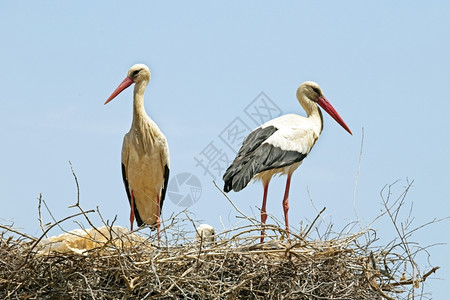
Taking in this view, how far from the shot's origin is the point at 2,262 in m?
4.60

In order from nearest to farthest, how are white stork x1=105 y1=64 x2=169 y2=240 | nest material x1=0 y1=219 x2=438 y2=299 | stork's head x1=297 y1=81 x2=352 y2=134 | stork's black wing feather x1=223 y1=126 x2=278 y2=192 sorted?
1. nest material x1=0 y1=219 x2=438 y2=299
2. stork's black wing feather x1=223 y1=126 x2=278 y2=192
3. white stork x1=105 y1=64 x2=169 y2=240
4. stork's head x1=297 y1=81 x2=352 y2=134

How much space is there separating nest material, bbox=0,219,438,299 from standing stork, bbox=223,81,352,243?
1.19 meters

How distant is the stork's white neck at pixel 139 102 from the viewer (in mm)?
6664

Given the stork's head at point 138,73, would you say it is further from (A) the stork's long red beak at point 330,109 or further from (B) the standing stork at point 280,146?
(A) the stork's long red beak at point 330,109

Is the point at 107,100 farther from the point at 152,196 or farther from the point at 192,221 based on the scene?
the point at 192,221

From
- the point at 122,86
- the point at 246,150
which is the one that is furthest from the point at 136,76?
the point at 246,150

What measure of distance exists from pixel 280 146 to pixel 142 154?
1.05m

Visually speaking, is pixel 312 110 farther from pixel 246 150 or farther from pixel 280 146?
pixel 246 150

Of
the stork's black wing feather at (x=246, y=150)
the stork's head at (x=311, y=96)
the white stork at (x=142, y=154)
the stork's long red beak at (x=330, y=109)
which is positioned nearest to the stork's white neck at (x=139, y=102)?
the white stork at (x=142, y=154)

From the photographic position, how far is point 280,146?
20.5ft

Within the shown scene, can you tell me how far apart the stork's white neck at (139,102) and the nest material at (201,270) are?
1.93m

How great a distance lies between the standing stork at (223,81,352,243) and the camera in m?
5.99

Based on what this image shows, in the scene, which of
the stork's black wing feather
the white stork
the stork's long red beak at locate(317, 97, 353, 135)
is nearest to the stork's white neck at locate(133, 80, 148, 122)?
the white stork

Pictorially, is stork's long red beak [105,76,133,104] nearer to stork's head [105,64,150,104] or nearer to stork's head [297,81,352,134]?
stork's head [105,64,150,104]
